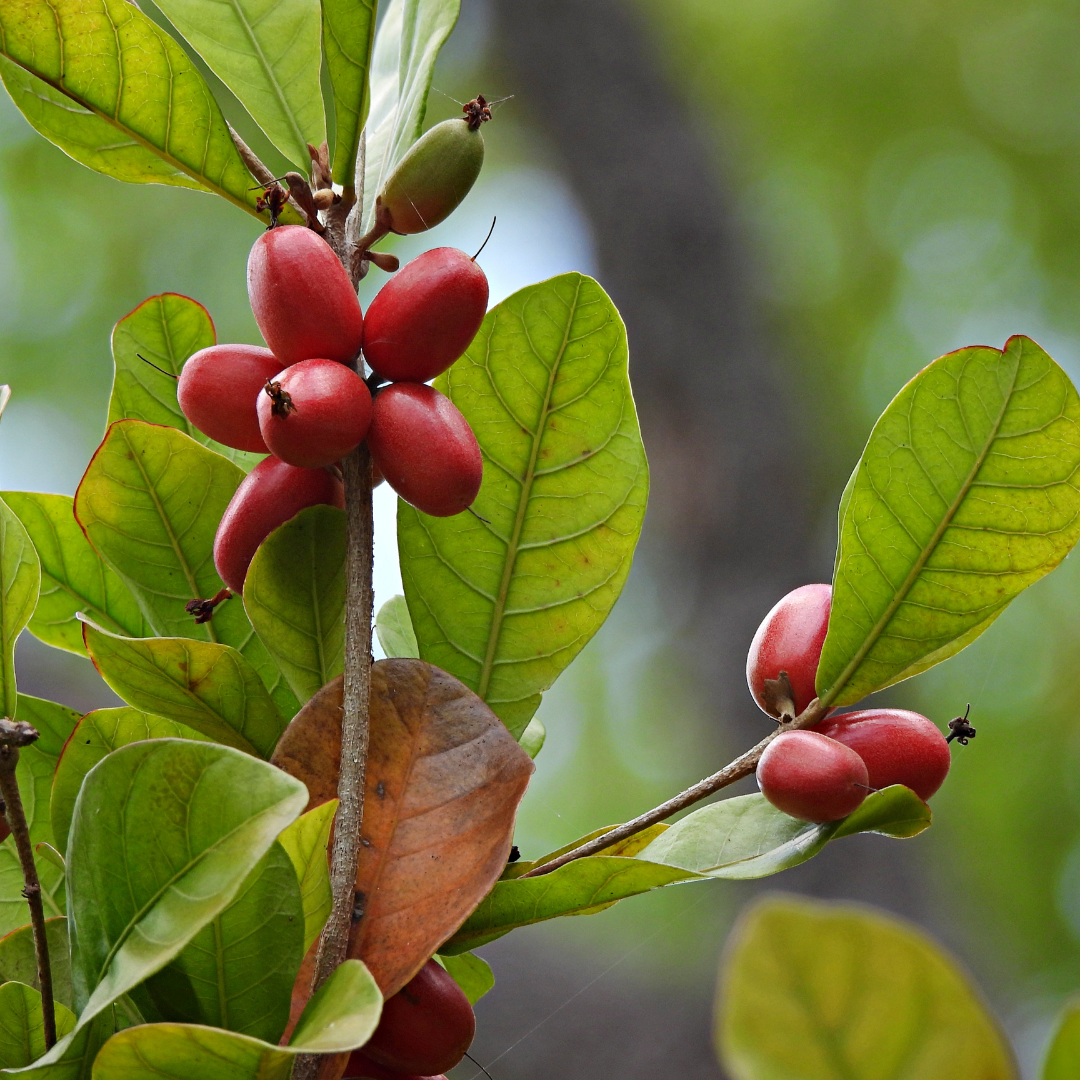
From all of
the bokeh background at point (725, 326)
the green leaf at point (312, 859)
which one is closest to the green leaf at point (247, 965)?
the green leaf at point (312, 859)

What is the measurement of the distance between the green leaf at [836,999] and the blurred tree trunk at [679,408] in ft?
7.42

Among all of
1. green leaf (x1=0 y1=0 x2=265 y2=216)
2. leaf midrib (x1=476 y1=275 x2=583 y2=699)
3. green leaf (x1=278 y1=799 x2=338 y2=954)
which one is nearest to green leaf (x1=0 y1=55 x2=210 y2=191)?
green leaf (x1=0 y1=0 x2=265 y2=216)

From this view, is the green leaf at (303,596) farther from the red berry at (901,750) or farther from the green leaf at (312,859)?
the red berry at (901,750)

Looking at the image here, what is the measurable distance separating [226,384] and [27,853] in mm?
216

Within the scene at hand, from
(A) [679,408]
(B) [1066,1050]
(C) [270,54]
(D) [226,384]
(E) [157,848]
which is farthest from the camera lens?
(A) [679,408]

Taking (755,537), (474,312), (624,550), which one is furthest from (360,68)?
(755,537)

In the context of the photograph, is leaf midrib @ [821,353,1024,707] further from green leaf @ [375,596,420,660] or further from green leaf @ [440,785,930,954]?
green leaf @ [375,596,420,660]

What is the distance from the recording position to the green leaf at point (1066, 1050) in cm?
24

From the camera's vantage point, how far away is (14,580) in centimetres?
45

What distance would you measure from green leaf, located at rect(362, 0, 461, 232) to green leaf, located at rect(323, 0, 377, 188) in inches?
0.7

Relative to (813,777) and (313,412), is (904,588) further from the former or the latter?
(313,412)

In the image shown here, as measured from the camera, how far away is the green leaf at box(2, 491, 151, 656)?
0.63 m

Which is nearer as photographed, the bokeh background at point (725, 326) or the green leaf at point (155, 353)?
the green leaf at point (155, 353)

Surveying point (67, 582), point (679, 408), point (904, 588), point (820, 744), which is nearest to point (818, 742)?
point (820, 744)
